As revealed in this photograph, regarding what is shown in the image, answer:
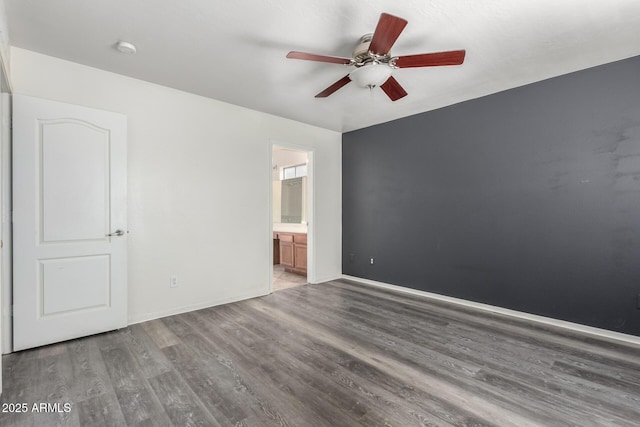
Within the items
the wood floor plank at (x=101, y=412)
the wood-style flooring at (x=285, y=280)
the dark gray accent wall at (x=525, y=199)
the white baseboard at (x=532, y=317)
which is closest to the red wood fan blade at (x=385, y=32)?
the dark gray accent wall at (x=525, y=199)

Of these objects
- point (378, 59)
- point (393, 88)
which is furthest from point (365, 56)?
point (393, 88)

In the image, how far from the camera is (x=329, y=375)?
87.5 inches

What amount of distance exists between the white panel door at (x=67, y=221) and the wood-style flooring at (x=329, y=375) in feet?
0.85

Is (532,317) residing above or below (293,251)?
below

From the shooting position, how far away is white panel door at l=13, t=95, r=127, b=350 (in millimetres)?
2531

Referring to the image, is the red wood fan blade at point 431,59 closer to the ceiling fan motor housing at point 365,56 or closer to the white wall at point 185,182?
the ceiling fan motor housing at point 365,56

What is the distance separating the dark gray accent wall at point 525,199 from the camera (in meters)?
2.85

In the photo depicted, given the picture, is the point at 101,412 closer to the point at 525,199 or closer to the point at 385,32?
the point at 385,32

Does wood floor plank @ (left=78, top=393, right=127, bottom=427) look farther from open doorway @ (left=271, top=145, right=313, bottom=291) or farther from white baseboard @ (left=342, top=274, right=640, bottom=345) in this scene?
white baseboard @ (left=342, top=274, right=640, bottom=345)

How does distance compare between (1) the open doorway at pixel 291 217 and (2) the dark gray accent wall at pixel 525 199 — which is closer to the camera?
(2) the dark gray accent wall at pixel 525 199

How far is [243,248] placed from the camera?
4.12m

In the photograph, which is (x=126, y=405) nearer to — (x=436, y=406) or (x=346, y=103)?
(x=436, y=406)

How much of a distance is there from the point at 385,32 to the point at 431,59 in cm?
48

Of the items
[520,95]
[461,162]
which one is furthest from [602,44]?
[461,162]
